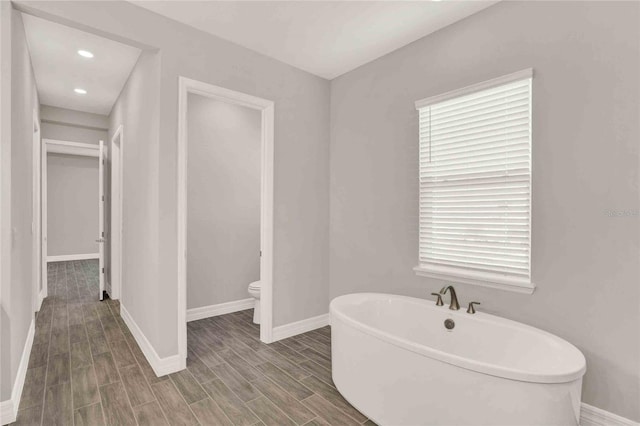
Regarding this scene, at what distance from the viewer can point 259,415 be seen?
2.02 metres

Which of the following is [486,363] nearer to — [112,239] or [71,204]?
[112,239]

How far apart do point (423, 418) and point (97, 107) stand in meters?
5.47

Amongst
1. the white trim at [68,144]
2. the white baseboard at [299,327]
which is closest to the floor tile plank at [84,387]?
the white baseboard at [299,327]

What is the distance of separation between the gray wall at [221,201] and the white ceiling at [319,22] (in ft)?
4.05

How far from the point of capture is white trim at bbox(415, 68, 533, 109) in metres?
2.11

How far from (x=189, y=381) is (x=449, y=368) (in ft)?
6.13

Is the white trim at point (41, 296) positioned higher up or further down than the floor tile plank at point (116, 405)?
higher up

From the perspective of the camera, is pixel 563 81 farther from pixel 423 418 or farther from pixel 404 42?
pixel 423 418

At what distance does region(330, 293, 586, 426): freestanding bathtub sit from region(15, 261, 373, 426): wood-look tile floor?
310mm

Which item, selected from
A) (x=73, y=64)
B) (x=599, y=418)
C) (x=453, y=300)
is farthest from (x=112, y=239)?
(x=599, y=418)

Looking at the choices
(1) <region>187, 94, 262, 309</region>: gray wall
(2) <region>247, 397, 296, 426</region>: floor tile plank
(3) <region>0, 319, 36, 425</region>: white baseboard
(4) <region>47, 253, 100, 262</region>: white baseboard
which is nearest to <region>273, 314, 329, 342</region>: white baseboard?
(2) <region>247, 397, 296, 426</region>: floor tile plank

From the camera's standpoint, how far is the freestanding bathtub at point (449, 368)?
56.6 inches

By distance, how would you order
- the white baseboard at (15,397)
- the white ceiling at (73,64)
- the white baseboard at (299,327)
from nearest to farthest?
the white baseboard at (15,397)
the white ceiling at (73,64)
the white baseboard at (299,327)

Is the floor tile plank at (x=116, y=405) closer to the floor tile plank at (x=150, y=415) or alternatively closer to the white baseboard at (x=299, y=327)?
the floor tile plank at (x=150, y=415)
